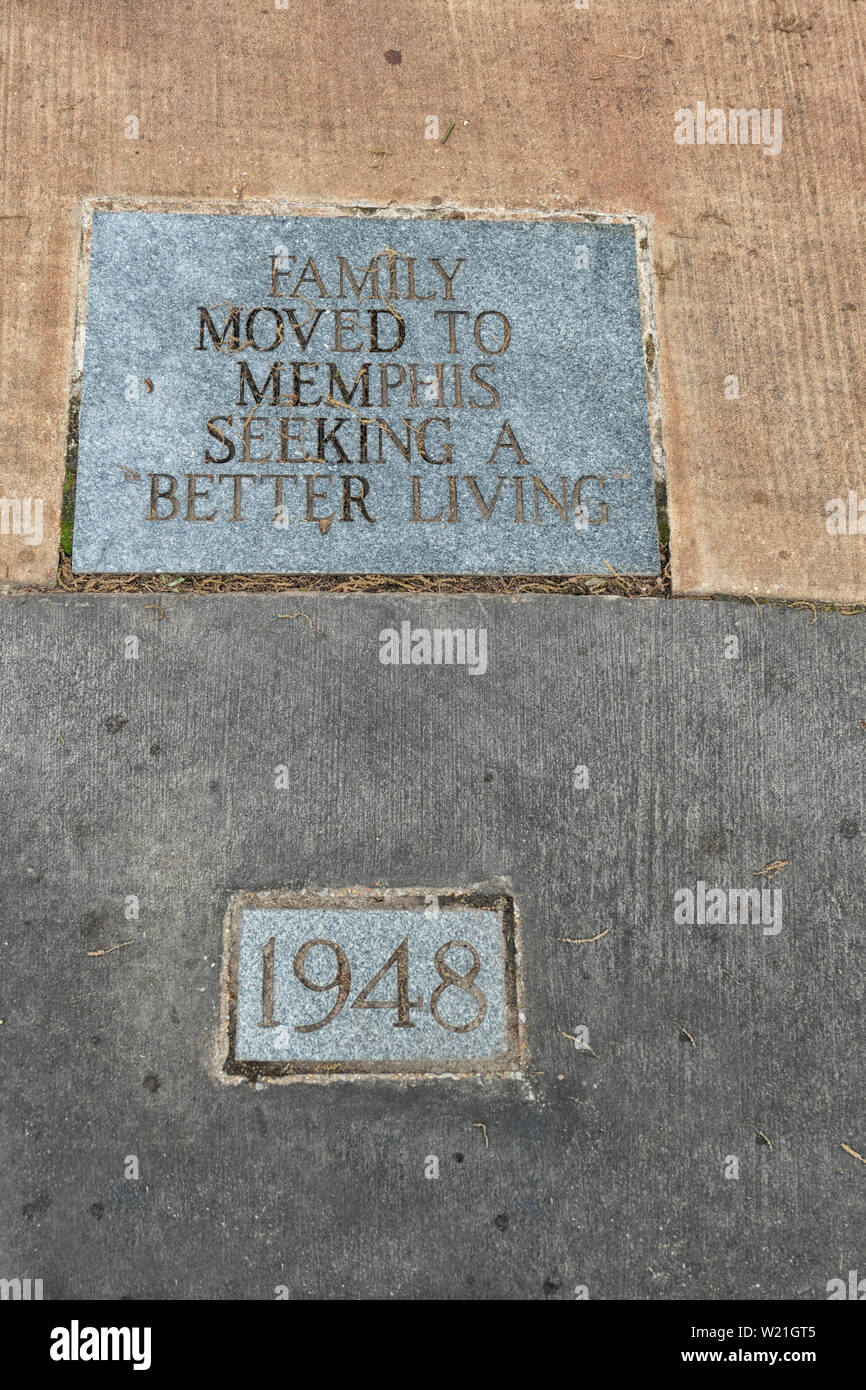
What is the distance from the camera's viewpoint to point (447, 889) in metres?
3.11

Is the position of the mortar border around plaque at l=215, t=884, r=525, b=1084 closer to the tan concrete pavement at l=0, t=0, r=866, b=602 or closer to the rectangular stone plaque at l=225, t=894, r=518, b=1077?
the rectangular stone plaque at l=225, t=894, r=518, b=1077

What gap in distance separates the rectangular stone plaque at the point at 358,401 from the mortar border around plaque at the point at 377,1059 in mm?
1358

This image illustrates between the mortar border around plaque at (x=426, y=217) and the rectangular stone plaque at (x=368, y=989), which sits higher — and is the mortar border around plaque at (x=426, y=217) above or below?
above

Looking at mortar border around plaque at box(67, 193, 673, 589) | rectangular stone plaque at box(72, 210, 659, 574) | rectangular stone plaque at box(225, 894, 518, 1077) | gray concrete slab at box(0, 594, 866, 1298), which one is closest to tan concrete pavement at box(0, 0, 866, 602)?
mortar border around plaque at box(67, 193, 673, 589)

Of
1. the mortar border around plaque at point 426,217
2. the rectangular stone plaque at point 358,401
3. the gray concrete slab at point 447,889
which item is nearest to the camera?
the gray concrete slab at point 447,889

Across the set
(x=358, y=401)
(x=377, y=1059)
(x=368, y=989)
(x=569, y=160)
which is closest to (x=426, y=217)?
(x=569, y=160)

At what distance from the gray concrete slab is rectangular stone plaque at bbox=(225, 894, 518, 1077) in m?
0.09

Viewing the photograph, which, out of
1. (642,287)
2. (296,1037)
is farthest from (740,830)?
(642,287)

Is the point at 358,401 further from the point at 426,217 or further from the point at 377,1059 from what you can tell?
the point at 377,1059

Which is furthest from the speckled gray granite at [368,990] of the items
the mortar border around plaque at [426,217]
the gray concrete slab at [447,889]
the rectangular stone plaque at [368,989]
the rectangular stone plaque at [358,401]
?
the mortar border around plaque at [426,217]

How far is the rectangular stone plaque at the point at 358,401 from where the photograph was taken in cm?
329

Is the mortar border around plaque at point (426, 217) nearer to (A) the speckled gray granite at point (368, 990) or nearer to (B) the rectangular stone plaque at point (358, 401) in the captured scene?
(B) the rectangular stone plaque at point (358, 401)

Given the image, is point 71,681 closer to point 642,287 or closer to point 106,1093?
point 106,1093

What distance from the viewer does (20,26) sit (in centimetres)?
359
